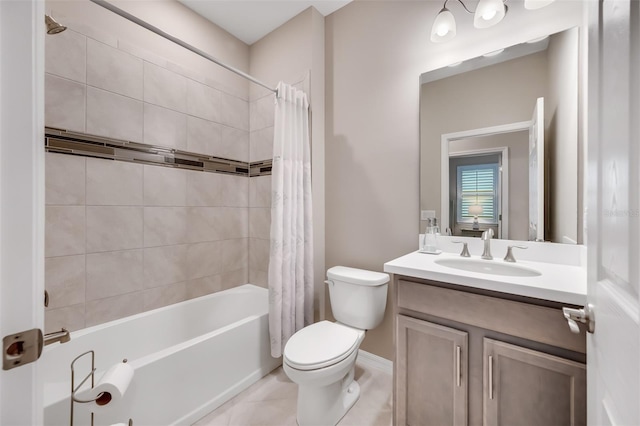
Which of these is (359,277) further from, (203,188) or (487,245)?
(203,188)

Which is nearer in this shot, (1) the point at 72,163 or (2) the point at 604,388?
(2) the point at 604,388

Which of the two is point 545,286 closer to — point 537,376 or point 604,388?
point 537,376

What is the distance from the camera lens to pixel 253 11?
7.09 feet

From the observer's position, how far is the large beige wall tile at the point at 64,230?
1.51 meters

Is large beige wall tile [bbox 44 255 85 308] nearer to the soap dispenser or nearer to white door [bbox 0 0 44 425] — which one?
white door [bbox 0 0 44 425]

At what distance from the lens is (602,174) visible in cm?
55

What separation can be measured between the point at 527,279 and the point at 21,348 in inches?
56.3

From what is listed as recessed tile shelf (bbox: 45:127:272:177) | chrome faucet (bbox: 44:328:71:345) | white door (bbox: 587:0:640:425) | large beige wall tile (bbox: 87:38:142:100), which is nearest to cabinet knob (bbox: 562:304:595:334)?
white door (bbox: 587:0:640:425)

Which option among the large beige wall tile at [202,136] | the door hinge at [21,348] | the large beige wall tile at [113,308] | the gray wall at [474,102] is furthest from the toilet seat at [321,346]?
the large beige wall tile at [202,136]

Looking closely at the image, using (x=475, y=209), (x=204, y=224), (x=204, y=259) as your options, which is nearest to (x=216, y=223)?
(x=204, y=224)

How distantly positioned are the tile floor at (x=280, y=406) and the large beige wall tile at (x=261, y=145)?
5.88 feet


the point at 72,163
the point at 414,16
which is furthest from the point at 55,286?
the point at 414,16

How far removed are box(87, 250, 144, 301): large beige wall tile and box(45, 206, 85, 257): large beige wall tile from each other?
11 centimetres

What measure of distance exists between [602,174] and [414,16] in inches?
67.2
